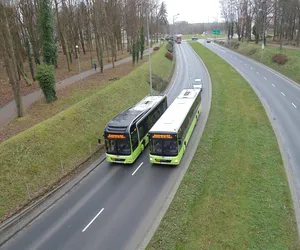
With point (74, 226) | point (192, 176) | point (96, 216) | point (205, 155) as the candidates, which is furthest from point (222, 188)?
point (74, 226)

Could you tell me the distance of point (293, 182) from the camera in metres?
17.0

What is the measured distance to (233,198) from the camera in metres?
15.2

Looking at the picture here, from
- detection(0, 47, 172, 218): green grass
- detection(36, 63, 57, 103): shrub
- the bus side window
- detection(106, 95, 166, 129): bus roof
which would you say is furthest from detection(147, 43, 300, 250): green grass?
detection(36, 63, 57, 103): shrub

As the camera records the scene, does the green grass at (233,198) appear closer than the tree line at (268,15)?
Yes

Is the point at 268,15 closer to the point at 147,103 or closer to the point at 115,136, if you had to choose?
the point at 147,103

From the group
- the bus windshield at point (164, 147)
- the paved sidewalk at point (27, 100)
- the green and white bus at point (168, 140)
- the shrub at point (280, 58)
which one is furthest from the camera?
the shrub at point (280, 58)

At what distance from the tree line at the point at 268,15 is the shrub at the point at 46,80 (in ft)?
160

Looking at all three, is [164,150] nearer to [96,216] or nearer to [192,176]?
[192,176]

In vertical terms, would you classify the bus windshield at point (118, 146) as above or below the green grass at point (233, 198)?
above

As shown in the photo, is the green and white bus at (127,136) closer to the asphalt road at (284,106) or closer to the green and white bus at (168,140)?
the green and white bus at (168,140)

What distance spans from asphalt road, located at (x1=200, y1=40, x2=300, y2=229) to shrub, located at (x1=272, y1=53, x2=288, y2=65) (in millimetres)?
2120

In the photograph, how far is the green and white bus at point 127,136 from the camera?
18844 mm

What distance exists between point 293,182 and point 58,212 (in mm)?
14621

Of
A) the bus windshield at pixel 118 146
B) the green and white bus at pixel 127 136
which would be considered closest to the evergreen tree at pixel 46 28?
the green and white bus at pixel 127 136
